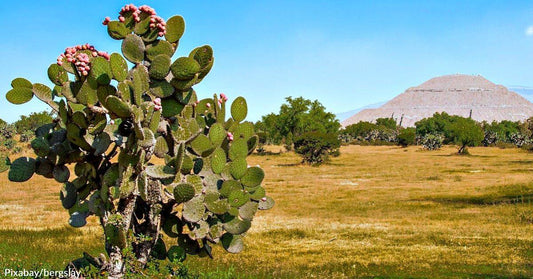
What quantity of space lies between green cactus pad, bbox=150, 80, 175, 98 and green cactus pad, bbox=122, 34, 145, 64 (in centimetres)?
33

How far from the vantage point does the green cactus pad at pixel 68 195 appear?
6488 millimetres

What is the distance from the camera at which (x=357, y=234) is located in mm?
16234

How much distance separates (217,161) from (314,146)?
47978mm

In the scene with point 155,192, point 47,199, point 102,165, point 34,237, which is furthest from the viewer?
point 47,199

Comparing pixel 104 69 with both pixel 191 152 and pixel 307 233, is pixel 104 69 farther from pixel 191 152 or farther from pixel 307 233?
pixel 307 233

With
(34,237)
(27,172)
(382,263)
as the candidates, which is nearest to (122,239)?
(27,172)

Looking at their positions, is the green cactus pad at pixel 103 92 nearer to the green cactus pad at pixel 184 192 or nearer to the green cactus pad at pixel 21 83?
the green cactus pad at pixel 21 83

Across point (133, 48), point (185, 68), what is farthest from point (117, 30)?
point (185, 68)

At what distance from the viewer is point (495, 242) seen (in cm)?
1457

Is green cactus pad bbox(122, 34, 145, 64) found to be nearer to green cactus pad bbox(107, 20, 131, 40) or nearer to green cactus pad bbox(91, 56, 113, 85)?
green cactus pad bbox(107, 20, 131, 40)

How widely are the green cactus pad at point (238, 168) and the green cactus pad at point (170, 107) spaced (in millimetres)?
1065

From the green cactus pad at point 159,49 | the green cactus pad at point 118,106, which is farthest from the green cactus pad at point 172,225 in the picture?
the green cactus pad at point 159,49

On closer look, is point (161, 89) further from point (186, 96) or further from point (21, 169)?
point (21, 169)

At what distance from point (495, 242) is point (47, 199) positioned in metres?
21.1
